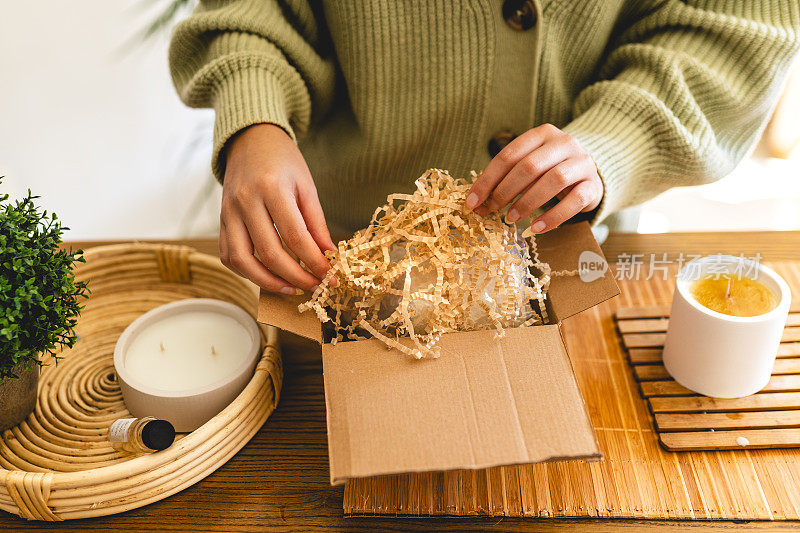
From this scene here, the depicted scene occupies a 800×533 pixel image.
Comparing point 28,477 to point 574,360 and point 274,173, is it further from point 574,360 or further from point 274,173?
point 574,360

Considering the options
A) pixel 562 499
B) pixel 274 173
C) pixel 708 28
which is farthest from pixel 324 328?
pixel 708 28

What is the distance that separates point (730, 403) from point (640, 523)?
17 cm

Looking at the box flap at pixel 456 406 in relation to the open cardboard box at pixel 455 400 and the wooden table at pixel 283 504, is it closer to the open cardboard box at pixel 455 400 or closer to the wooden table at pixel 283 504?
the open cardboard box at pixel 455 400

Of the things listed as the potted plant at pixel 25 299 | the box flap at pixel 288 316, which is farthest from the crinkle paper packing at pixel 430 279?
the potted plant at pixel 25 299

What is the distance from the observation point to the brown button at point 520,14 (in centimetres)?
69

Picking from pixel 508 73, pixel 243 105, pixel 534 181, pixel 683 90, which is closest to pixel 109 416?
pixel 243 105

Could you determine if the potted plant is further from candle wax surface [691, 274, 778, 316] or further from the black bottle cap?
candle wax surface [691, 274, 778, 316]

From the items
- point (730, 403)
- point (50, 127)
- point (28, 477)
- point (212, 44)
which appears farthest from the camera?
point (50, 127)

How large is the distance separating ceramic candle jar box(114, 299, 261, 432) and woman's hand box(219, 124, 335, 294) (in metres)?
0.10

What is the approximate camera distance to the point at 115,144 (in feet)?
5.11

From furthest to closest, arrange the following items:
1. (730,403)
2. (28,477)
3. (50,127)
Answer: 1. (50,127)
2. (730,403)
3. (28,477)

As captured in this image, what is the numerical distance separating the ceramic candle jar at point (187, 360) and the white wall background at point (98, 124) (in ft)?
2.68

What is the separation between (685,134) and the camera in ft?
2.28

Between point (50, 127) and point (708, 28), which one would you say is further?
point (50, 127)
